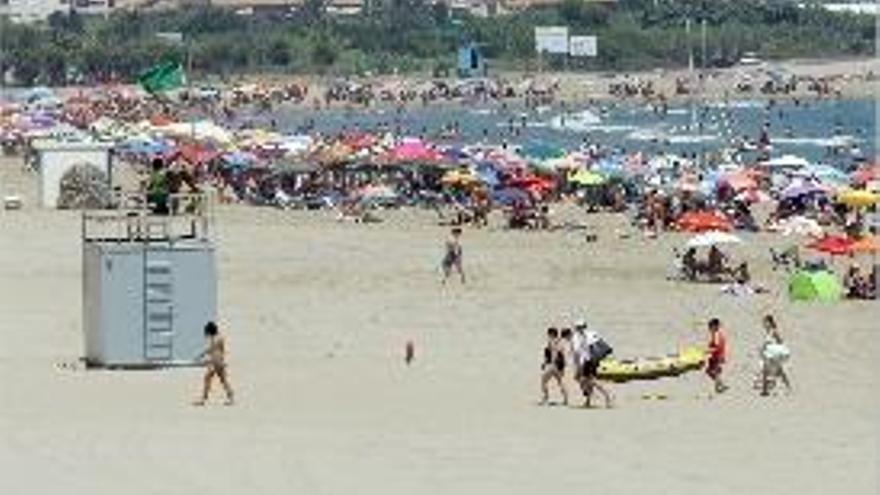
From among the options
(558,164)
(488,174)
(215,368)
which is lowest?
(215,368)

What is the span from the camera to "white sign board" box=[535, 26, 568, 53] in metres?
143

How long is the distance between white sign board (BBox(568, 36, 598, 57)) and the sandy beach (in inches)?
4408

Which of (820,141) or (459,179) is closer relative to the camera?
(459,179)

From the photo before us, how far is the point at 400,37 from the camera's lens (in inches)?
6107

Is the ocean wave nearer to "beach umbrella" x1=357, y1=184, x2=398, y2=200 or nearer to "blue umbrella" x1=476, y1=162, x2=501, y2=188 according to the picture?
"blue umbrella" x1=476, y1=162, x2=501, y2=188

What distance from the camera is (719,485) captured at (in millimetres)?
16750

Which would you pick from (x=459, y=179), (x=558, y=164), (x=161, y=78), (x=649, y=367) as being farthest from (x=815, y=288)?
(x=558, y=164)

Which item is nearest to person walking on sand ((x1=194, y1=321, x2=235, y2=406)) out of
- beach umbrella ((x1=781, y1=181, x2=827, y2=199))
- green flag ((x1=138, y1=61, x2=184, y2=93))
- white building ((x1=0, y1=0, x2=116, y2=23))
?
green flag ((x1=138, y1=61, x2=184, y2=93))

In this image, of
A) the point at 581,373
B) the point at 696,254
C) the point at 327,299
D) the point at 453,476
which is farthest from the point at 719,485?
the point at 696,254

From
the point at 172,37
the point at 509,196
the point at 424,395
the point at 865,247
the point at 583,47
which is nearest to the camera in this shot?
the point at 424,395

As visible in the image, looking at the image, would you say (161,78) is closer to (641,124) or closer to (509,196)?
(509,196)

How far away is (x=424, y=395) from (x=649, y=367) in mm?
2199

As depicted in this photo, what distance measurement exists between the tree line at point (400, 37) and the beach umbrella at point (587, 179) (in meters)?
82.5

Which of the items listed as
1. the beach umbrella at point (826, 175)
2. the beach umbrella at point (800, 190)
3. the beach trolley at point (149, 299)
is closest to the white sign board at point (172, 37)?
the beach umbrella at point (826, 175)
